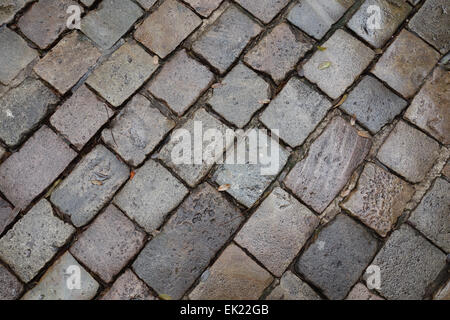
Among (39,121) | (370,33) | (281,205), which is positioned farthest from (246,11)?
(39,121)

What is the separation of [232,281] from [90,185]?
111 centimetres

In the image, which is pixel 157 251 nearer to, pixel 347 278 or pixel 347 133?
pixel 347 278

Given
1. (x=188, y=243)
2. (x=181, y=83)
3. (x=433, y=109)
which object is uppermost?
(x=433, y=109)

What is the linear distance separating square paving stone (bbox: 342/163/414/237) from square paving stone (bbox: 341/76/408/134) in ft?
1.03

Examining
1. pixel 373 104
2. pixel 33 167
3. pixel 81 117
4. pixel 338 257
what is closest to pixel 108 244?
pixel 33 167

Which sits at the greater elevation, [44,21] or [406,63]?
[406,63]

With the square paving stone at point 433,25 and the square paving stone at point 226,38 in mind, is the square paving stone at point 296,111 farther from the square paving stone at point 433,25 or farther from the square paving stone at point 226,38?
the square paving stone at point 433,25

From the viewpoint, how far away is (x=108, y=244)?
2184mm

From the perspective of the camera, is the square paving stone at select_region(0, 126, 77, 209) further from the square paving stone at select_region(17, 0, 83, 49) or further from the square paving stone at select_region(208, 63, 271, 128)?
the square paving stone at select_region(208, 63, 271, 128)

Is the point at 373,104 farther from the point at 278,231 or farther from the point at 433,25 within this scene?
the point at 278,231

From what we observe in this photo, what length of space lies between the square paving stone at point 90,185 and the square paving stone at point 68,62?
21.8 inches

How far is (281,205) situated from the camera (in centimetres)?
223

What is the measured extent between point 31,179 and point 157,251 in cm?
97

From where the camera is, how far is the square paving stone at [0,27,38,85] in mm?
2426
